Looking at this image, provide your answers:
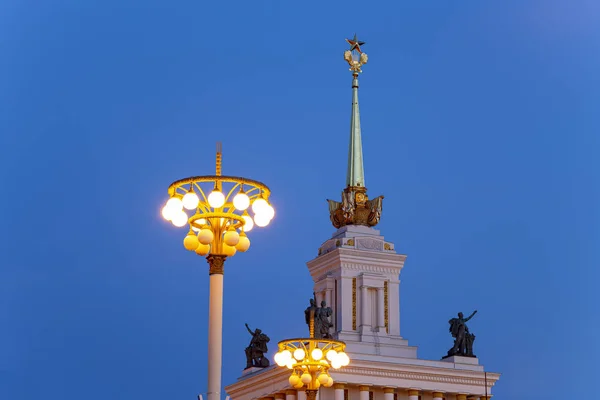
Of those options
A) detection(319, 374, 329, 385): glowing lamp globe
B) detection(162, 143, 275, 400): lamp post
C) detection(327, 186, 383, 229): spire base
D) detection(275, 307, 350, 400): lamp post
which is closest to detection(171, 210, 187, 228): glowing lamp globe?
detection(162, 143, 275, 400): lamp post

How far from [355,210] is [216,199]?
32.7 m

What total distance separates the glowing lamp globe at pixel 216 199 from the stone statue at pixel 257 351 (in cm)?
3172

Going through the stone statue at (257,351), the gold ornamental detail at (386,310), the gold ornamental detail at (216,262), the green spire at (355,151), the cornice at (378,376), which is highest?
the green spire at (355,151)

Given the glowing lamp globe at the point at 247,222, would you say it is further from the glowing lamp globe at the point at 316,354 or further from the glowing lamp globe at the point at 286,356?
the glowing lamp globe at the point at 286,356

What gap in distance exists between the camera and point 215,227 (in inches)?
685

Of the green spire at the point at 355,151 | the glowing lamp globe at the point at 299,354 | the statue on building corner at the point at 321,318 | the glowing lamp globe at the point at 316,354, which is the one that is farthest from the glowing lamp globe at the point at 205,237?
the green spire at the point at 355,151

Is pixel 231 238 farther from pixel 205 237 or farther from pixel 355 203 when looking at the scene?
pixel 355 203

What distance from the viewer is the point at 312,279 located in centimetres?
5025

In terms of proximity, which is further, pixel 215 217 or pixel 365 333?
pixel 365 333

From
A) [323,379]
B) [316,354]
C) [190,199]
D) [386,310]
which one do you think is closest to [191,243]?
[190,199]

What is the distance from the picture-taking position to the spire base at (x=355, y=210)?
49562 millimetres

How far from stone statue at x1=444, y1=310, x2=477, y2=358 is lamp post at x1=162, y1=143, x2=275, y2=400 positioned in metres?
31.5

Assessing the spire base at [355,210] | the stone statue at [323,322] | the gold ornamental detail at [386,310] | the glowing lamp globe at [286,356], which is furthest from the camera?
the spire base at [355,210]

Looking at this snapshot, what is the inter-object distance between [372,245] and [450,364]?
18.3 ft
